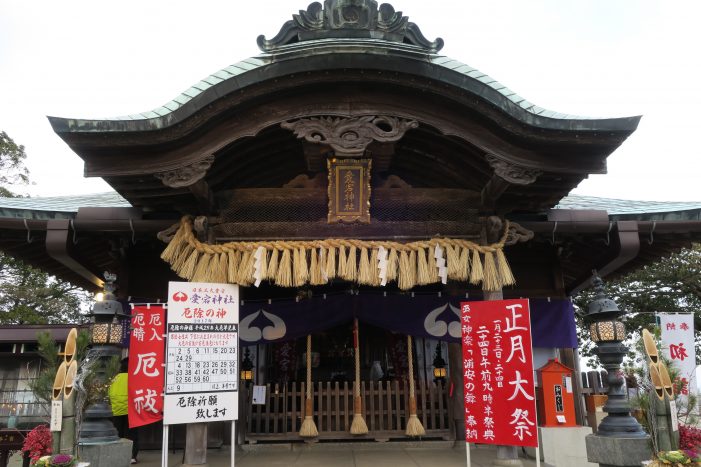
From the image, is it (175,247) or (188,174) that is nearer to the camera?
(188,174)

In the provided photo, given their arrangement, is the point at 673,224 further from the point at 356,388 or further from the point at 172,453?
the point at 172,453

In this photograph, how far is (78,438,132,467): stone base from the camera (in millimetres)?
5621

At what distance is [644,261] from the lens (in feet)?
30.9

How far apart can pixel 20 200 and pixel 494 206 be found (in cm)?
755

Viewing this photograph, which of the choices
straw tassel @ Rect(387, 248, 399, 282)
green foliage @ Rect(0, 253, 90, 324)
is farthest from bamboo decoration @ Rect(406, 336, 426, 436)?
green foliage @ Rect(0, 253, 90, 324)

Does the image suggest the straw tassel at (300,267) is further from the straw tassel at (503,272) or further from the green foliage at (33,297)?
the green foliage at (33,297)

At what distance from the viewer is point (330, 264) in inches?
Result: 265

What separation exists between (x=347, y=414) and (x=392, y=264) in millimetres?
3304

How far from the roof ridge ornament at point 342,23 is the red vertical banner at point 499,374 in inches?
154

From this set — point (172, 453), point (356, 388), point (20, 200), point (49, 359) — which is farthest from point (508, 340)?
point (20, 200)

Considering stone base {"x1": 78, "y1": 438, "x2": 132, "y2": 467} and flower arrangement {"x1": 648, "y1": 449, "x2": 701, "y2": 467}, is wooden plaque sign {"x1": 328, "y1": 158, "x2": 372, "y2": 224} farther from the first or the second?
flower arrangement {"x1": 648, "y1": 449, "x2": 701, "y2": 467}

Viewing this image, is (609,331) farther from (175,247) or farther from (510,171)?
(175,247)

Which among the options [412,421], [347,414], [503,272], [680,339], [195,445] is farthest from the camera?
[680,339]

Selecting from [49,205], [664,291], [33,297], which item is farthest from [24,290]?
[664,291]
